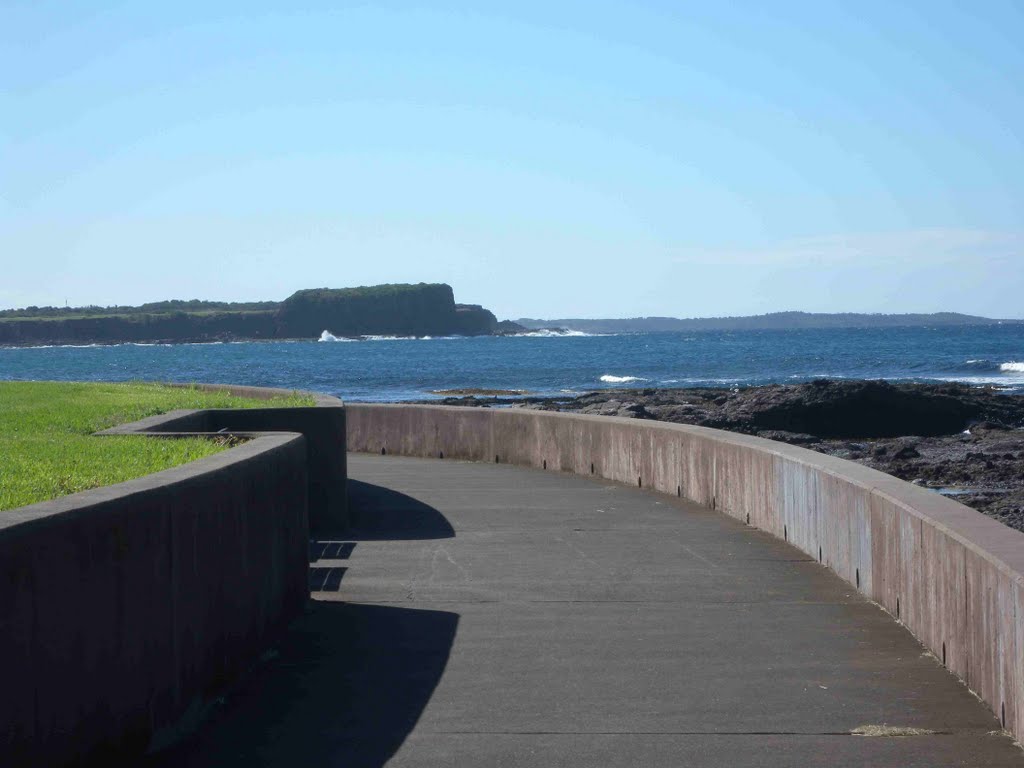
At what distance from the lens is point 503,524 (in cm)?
1321

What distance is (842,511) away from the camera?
31.7 feet

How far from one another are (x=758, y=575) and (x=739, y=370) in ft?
255

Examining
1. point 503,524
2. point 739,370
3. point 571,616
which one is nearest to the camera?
point 571,616

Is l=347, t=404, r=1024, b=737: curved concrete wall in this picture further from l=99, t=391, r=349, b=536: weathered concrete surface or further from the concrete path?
l=99, t=391, r=349, b=536: weathered concrete surface

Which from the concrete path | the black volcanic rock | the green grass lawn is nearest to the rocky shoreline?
the black volcanic rock

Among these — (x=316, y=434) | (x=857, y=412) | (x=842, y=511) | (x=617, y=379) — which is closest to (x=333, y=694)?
(x=842, y=511)

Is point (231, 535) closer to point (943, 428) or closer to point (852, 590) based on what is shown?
point (852, 590)

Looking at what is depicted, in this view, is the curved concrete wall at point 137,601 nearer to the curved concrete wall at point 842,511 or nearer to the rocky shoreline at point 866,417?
the curved concrete wall at point 842,511

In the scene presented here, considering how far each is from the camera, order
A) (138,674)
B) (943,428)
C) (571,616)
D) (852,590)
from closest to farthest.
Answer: (138,674) < (571,616) < (852,590) < (943,428)

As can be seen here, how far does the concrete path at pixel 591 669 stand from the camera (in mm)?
5836

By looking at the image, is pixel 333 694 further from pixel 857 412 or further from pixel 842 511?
pixel 857 412

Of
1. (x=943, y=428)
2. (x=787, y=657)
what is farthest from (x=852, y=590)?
(x=943, y=428)

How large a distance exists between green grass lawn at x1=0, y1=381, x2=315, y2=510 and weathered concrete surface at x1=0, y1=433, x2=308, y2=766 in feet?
1.90

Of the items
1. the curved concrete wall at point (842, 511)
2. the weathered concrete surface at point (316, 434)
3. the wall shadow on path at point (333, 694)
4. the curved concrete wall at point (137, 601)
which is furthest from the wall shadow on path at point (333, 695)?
the weathered concrete surface at point (316, 434)
